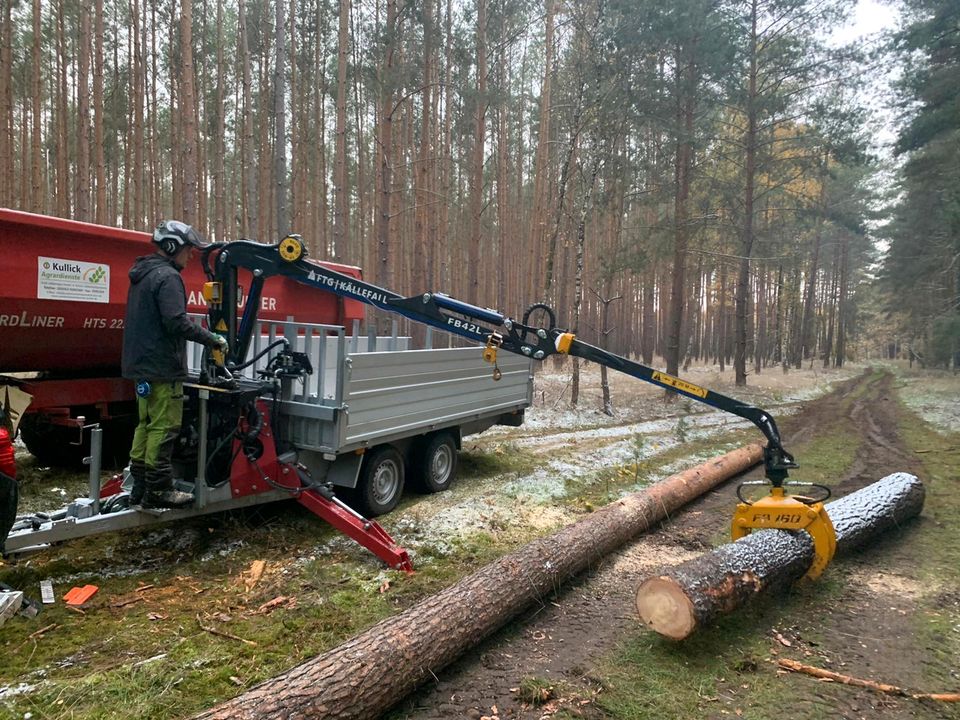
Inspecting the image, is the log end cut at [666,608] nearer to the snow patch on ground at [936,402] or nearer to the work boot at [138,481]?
the work boot at [138,481]

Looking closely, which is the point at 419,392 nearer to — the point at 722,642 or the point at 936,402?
the point at 722,642

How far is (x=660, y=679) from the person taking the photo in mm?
3434

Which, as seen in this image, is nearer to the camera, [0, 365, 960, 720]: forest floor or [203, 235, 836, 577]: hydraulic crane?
[0, 365, 960, 720]: forest floor

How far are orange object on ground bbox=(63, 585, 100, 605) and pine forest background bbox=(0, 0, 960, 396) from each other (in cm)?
849

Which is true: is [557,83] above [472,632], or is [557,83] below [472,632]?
above

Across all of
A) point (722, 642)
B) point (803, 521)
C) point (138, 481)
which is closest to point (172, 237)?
point (138, 481)

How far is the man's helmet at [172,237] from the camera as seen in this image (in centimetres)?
432

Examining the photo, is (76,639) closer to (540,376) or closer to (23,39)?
(540,376)

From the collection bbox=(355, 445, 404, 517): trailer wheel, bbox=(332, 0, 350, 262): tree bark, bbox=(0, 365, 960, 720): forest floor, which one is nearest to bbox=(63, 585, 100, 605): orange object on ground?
bbox=(0, 365, 960, 720): forest floor

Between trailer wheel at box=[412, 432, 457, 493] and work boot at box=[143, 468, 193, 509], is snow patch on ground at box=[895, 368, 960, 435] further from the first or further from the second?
work boot at box=[143, 468, 193, 509]

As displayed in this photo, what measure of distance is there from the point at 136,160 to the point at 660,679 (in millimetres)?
19485

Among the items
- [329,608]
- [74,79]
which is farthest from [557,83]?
[329,608]

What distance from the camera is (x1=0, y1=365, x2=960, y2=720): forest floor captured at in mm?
3189

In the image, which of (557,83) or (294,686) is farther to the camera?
(557,83)
